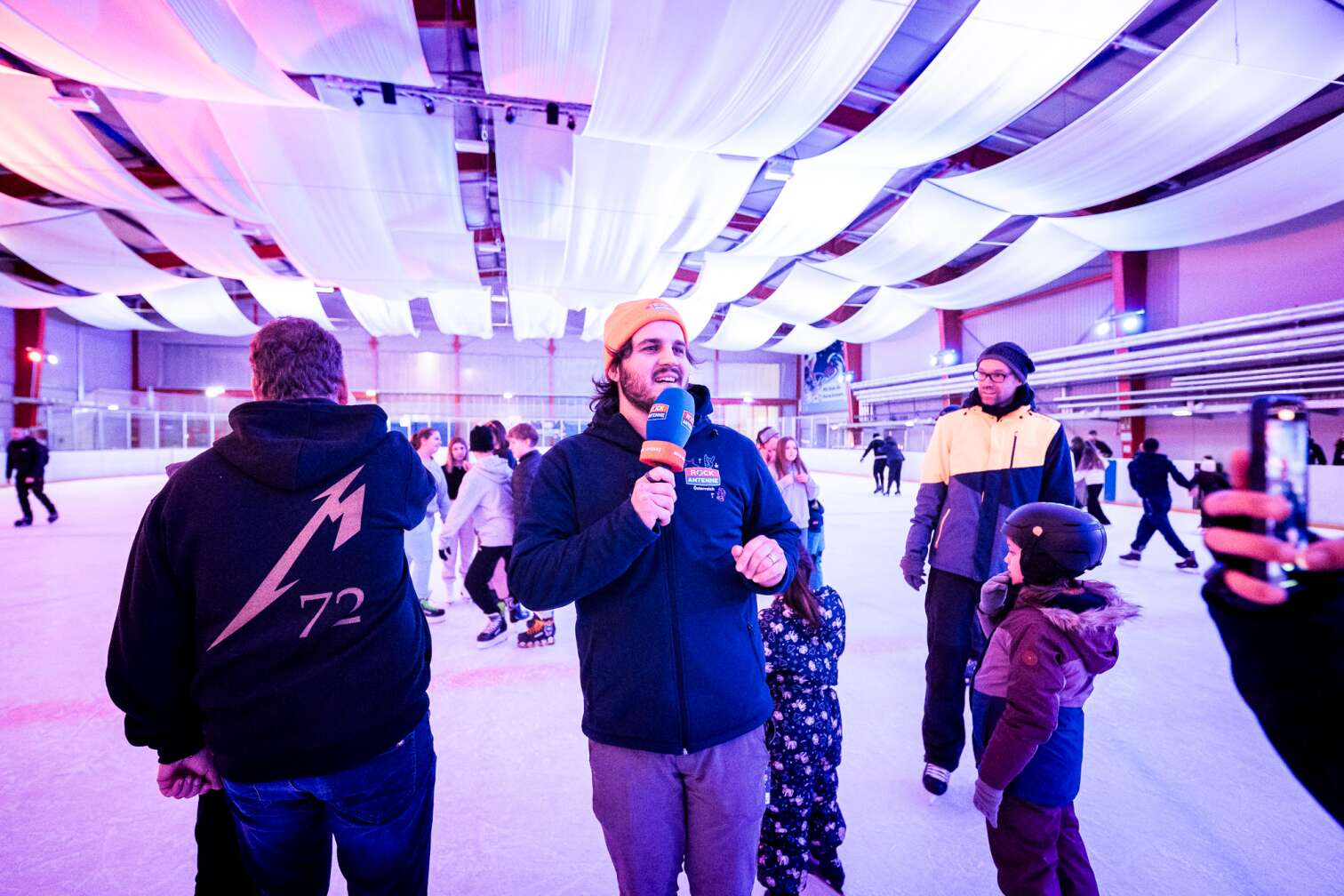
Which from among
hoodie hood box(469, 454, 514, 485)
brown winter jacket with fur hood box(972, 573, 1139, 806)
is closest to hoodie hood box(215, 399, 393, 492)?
brown winter jacket with fur hood box(972, 573, 1139, 806)

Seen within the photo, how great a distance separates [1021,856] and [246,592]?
1.80 meters

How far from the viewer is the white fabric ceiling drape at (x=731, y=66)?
4.96 m

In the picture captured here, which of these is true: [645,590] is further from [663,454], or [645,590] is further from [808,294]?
[808,294]

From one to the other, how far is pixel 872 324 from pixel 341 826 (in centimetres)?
1747

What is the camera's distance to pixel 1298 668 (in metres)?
0.63

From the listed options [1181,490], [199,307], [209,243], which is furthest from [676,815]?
[199,307]

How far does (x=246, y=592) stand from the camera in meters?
1.04

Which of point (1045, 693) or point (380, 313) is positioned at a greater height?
point (380, 313)

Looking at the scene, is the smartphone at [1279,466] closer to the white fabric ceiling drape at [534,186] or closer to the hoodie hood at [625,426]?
the hoodie hood at [625,426]

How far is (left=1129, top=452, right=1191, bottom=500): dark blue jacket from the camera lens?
221 inches

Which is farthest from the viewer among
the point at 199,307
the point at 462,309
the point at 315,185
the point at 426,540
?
the point at 462,309

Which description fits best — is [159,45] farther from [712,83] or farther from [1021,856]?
[1021,856]

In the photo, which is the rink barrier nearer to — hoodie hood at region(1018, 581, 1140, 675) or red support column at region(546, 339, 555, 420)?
hoodie hood at region(1018, 581, 1140, 675)

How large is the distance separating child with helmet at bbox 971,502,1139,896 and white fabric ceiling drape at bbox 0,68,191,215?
34.4ft
